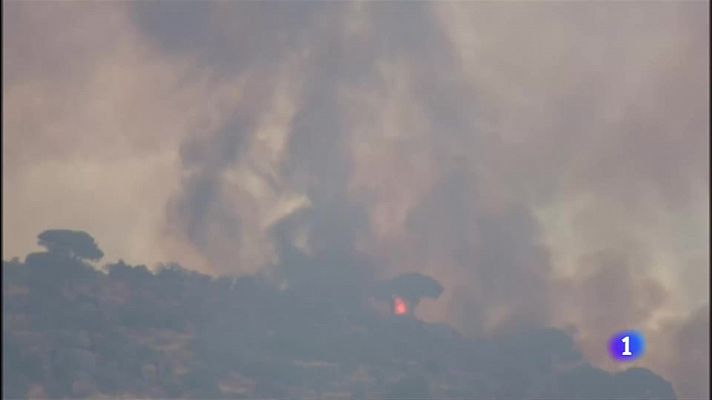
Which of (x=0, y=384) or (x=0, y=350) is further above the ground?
(x=0, y=350)

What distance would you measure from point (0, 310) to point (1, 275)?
16.0 ft

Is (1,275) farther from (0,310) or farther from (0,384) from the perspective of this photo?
(0,384)

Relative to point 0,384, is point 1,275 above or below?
above

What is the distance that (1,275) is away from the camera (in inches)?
3878

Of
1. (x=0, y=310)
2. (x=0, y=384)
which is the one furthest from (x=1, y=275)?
(x=0, y=384)

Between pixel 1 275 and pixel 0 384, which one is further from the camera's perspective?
pixel 1 275

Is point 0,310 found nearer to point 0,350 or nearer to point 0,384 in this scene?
point 0,350

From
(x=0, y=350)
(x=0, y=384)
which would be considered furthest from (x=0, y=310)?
(x=0, y=384)

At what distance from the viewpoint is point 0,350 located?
95.8m

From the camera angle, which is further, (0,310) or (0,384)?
(0,310)

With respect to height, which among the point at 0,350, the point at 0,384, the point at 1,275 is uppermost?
the point at 1,275

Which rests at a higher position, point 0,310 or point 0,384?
point 0,310

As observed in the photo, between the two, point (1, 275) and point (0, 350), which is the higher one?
point (1, 275)

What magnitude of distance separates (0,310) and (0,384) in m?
10.4
